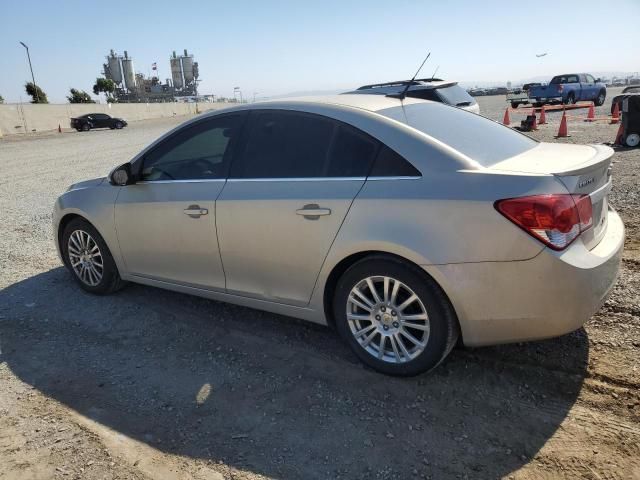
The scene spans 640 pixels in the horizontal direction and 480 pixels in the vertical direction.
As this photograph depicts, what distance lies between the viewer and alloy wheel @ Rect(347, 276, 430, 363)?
A: 3061mm

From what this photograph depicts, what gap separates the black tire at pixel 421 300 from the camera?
295cm

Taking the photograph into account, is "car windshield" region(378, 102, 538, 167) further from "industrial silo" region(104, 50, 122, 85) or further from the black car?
"industrial silo" region(104, 50, 122, 85)

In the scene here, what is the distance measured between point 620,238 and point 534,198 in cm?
90

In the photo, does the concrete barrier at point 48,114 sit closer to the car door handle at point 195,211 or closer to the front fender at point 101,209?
the front fender at point 101,209

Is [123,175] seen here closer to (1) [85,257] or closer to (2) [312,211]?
(1) [85,257]

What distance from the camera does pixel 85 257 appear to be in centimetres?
482

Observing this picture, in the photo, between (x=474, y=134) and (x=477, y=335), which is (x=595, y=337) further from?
(x=474, y=134)

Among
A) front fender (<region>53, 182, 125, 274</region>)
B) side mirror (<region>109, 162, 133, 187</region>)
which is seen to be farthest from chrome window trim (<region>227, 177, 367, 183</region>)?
front fender (<region>53, 182, 125, 274</region>)

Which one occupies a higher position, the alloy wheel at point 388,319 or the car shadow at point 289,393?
the alloy wheel at point 388,319

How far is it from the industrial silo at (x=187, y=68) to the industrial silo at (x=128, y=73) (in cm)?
1193

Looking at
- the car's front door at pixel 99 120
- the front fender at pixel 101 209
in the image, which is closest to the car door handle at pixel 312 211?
the front fender at pixel 101 209

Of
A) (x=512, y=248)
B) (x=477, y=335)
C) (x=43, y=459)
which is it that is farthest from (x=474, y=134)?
(x=43, y=459)

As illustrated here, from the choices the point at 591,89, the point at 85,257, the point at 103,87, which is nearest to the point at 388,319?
the point at 85,257

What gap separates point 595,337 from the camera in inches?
137
